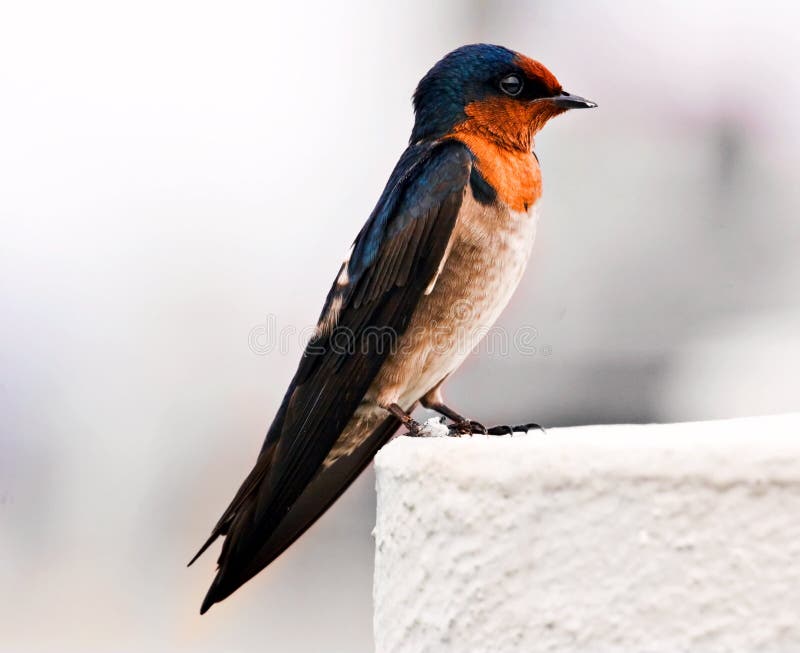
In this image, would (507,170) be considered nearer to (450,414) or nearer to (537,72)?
(537,72)

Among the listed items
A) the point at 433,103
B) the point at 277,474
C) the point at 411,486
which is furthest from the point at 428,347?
the point at 411,486

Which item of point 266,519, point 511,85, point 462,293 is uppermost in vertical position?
point 511,85

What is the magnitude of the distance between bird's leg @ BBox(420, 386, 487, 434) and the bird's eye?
352 mm

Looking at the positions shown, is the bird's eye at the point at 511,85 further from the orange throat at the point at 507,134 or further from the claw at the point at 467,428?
the claw at the point at 467,428

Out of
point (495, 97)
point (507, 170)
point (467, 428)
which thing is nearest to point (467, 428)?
point (467, 428)

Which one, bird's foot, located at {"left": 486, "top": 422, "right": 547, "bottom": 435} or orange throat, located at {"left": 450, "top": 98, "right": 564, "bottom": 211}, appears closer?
bird's foot, located at {"left": 486, "top": 422, "right": 547, "bottom": 435}

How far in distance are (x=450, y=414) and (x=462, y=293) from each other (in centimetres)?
15

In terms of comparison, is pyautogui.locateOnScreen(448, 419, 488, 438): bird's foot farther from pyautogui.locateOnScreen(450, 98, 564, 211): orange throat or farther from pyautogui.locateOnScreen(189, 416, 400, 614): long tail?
pyautogui.locateOnScreen(450, 98, 564, 211): orange throat

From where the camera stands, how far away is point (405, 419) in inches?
43.6

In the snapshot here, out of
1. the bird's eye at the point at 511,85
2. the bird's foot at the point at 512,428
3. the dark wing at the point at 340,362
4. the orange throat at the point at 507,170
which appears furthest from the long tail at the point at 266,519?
the bird's eye at the point at 511,85

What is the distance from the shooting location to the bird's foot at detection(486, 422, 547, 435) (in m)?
1.00

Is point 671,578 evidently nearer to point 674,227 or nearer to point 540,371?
point 540,371

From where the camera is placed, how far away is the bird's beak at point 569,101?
117 centimetres

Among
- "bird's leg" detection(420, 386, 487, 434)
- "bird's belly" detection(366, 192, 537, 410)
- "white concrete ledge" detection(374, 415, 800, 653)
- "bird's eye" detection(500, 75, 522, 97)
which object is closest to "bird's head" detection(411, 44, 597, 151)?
"bird's eye" detection(500, 75, 522, 97)
